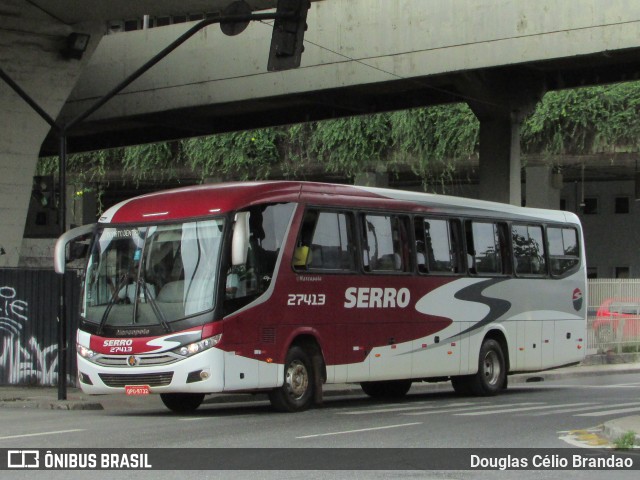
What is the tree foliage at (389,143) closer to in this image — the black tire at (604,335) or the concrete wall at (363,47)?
the black tire at (604,335)

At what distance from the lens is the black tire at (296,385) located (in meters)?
17.5

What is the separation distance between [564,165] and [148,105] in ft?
66.7

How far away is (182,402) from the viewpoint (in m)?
18.5

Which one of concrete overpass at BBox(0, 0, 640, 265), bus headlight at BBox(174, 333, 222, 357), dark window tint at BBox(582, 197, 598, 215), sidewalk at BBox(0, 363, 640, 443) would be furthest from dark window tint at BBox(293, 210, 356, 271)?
dark window tint at BBox(582, 197, 598, 215)

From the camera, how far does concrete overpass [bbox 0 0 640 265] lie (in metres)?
24.0

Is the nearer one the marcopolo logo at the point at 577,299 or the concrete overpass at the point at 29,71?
the concrete overpass at the point at 29,71

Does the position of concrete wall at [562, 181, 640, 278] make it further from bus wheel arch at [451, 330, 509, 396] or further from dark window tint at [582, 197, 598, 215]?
bus wheel arch at [451, 330, 509, 396]

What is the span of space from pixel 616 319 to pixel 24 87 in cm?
1866

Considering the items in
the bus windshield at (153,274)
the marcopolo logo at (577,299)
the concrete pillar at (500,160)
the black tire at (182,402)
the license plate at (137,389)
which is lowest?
the black tire at (182,402)

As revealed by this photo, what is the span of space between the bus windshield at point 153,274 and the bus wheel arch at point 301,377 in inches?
74.7

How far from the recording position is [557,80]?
28453 mm

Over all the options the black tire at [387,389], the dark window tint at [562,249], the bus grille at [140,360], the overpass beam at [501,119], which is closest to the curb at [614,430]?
the bus grille at [140,360]

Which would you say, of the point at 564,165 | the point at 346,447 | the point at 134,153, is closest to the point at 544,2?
the point at 346,447
